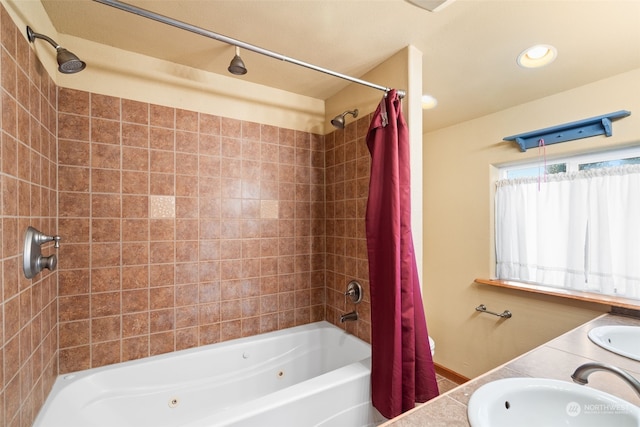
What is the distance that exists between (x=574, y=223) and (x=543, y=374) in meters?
1.51

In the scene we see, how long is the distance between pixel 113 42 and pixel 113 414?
2050mm

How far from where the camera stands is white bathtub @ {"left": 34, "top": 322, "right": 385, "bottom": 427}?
1238 millimetres

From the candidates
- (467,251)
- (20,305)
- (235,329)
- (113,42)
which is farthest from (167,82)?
(467,251)

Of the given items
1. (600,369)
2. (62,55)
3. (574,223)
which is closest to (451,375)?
(574,223)

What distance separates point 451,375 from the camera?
256cm

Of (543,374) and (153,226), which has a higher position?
(153,226)

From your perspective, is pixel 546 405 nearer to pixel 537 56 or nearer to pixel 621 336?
pixel 621 336

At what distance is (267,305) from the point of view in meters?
2.04

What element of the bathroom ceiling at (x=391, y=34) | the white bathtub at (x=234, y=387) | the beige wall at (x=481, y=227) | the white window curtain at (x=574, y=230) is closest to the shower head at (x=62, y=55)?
the bathroom ceiling at (x=391, y=34)

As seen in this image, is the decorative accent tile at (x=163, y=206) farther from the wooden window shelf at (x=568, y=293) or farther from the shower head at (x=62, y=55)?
the wooden window shelf at (x=568, y=293)

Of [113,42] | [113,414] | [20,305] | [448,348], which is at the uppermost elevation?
[113,42]

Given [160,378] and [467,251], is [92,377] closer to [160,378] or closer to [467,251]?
[160,378]

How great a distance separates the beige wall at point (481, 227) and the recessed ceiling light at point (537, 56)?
1.76 feet

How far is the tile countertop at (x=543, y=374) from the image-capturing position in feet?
2.34
